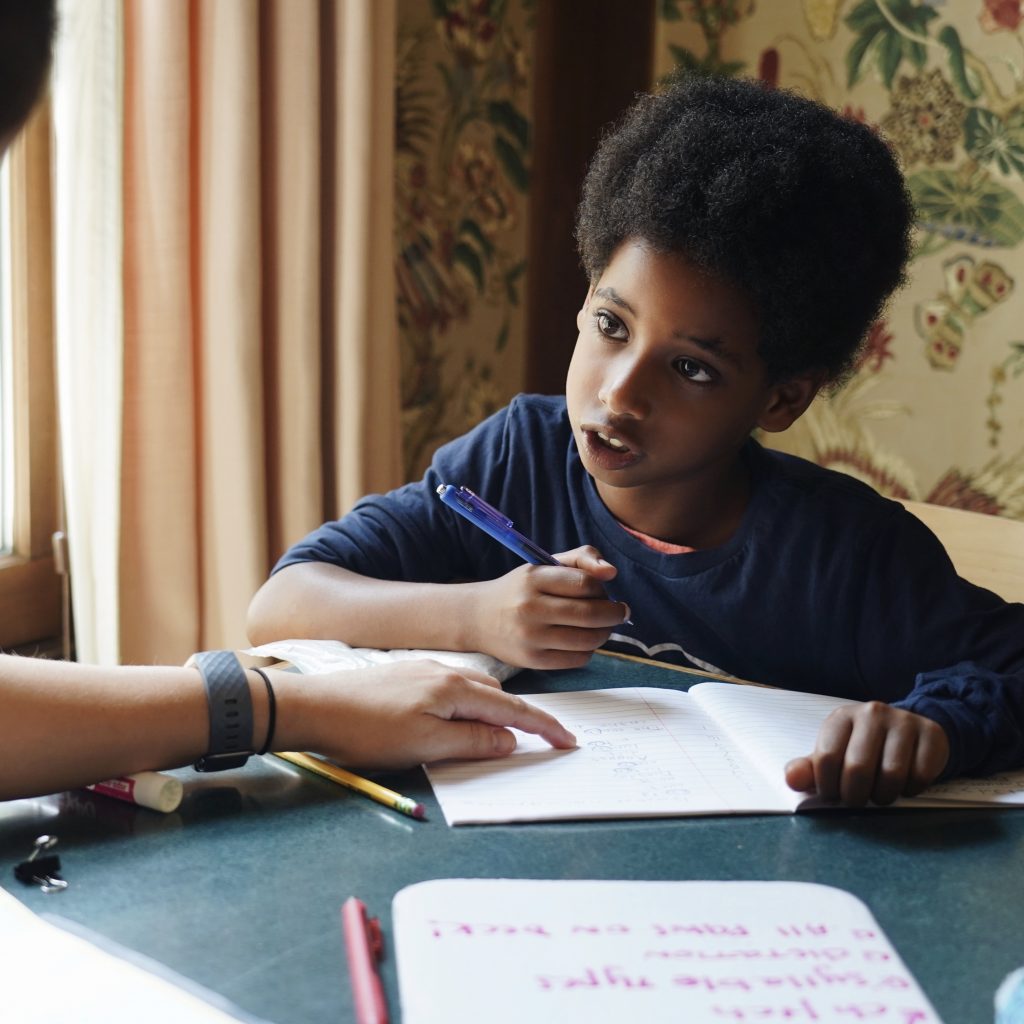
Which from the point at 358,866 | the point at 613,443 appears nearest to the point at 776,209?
the point at 613,443

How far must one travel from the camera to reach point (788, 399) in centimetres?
135

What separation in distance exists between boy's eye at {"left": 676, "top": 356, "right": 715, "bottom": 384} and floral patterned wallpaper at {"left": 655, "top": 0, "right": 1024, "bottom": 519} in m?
1.19

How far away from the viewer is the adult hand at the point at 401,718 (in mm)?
932

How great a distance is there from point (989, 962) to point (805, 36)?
6.41ft

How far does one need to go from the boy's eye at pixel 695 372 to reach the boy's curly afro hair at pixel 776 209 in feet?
0.25

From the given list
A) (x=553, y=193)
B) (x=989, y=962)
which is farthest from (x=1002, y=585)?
(x=553, y=193)

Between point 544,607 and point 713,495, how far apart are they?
302mm

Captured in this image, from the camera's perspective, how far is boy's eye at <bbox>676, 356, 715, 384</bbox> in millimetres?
1208

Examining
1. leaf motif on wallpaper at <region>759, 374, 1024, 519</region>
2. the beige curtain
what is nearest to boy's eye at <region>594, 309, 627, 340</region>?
the beige curtain

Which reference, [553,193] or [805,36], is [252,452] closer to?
[553,193]

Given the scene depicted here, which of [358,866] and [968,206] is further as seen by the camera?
[968,206]

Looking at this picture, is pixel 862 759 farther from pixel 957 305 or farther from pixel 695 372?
pixel 957 305

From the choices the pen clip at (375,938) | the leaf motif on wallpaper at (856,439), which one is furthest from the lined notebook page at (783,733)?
the leaf motif on wallpaper at (856,439)

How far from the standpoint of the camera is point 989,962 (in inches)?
28.6
